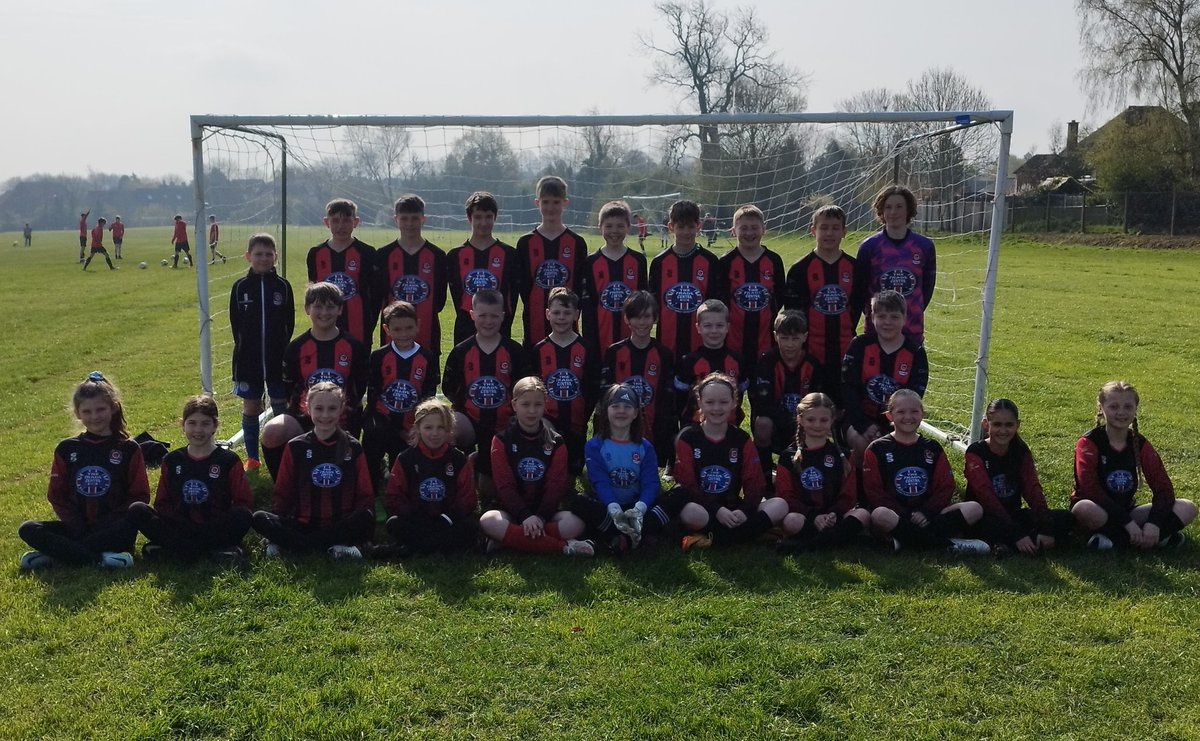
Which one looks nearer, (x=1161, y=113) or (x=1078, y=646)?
(x=1078, y=646)

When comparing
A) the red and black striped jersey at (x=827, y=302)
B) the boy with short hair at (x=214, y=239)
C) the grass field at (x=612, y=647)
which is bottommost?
the grass field at (x=612, y=647)

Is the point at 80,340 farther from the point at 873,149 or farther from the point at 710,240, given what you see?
the point at 873,149

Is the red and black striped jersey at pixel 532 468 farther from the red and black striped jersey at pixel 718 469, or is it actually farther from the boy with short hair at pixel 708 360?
Answer: the boy with short hair at pixel 708 360

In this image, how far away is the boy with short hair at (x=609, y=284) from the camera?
18.3 feet

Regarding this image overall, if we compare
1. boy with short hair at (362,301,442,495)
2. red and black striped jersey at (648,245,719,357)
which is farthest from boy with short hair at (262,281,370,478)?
red and black striped jersey at (648,245,719,357)

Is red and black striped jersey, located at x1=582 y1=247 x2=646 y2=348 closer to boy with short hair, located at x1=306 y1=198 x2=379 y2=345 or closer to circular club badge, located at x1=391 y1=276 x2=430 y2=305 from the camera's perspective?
circular club badge, located at x1=391 y1=276 x2=430 y2=305

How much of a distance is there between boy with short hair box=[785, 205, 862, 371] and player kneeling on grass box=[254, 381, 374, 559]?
2.82m

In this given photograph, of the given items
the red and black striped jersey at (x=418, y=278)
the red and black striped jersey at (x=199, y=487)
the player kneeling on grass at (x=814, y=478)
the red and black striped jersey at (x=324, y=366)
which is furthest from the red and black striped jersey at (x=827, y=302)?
the red and black striped jersey at (x=199, y=487)

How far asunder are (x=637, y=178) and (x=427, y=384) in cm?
369

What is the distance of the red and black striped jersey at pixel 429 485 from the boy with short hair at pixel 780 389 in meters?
1.73

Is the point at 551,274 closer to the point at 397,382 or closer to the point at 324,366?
the point at 397,382

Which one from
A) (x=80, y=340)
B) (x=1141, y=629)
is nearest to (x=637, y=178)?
(x=1141, y=629)

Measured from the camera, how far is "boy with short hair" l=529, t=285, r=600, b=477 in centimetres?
521

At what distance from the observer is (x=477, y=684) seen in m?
3.15
